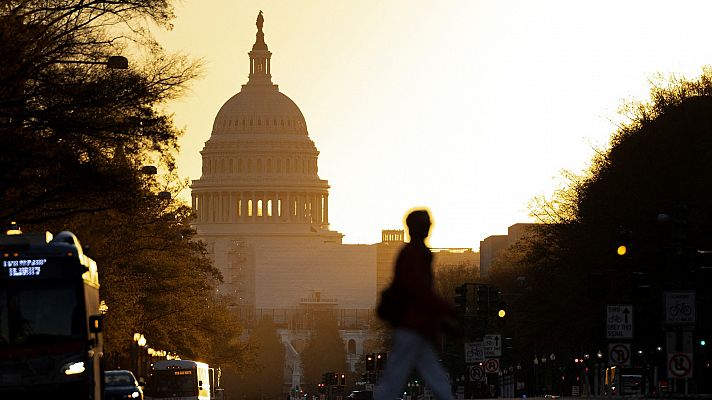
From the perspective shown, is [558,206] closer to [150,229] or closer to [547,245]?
[547,245]

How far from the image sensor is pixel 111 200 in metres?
50.0

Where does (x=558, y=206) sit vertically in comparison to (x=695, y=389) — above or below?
above

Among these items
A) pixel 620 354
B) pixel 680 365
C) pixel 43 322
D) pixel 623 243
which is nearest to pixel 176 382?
pixel 623 243

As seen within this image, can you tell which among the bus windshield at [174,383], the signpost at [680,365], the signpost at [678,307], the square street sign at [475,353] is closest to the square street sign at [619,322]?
the signpost at [678,307]

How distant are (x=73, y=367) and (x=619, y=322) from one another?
17.5 metres

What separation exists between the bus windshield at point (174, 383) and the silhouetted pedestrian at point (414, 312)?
6083 cm

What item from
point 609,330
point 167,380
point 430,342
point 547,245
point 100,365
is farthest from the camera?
point 547,245

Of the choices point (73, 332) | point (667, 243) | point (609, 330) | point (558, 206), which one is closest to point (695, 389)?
point (667, 243)

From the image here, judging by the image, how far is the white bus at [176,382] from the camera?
82562mm

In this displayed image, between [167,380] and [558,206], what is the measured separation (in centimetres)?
3613

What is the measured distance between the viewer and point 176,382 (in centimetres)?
8288

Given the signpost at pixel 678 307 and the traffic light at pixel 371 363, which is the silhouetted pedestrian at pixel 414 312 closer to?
the signpost at pixel 678 307

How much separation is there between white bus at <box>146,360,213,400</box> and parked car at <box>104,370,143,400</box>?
89.5ft

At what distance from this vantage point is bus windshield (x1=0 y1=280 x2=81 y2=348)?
117 feet
